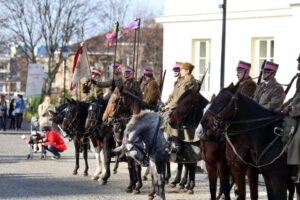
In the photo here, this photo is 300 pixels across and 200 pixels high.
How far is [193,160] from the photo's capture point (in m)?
15.3

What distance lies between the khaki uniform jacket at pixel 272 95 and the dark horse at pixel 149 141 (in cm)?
222

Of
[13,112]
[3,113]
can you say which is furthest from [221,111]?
[13,112]

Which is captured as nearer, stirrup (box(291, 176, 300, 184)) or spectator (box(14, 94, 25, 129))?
stirrup (box(291, 176, 300, 184))

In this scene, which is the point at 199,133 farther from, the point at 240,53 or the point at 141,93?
the point at 240,53

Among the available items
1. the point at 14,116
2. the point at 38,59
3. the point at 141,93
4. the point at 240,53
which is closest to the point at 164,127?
the point at 141,93

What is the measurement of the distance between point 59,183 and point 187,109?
5.06m

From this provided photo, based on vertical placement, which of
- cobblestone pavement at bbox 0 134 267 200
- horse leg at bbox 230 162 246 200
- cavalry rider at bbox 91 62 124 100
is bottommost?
cobblestone pavement at bbox 0 134 267 200

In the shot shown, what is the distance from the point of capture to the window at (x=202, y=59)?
1125 inches

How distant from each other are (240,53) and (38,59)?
160 feet

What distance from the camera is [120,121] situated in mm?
16344

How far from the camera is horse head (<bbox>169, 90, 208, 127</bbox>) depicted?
14.3 meters

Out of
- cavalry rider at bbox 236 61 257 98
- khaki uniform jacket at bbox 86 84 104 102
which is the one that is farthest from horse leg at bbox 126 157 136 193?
cavalry rider at bbox 236 61 257 98

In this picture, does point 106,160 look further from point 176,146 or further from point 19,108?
point 19,108

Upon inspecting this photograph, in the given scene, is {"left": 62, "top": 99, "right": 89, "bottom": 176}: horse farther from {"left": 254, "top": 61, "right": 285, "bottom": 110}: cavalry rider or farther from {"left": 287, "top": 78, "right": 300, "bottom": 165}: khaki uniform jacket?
{"left": 287, "top": 78, "right": 300, "bottom": 165}: khaki uniform jacket
